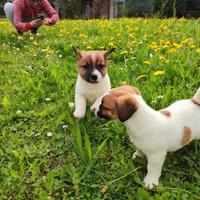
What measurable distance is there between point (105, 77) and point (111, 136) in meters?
0.61

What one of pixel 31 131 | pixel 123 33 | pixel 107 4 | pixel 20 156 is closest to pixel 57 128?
pixel 31 131

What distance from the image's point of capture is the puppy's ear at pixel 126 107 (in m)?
2.28

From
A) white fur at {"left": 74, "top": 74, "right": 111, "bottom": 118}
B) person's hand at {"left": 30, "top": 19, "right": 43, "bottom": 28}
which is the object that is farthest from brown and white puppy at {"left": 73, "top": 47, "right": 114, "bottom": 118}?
person's hand at {"left": 30, "top": 19, "right": 43, "bottom": 28}

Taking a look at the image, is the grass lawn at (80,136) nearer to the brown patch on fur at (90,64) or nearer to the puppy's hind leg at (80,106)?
the puppy's hind leg at (80,106)

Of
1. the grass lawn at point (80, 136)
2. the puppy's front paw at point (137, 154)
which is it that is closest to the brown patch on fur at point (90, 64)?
the grass lawn at point (80, 136)

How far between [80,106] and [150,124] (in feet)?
3.65

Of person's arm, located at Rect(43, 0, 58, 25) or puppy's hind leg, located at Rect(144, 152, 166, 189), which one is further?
person's arm, located at Rect(43, 0, 58, 25)

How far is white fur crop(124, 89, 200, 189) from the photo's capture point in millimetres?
2381

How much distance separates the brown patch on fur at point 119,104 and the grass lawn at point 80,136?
379 mm

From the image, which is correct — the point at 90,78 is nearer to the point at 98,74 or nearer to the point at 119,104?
the point at 98,74

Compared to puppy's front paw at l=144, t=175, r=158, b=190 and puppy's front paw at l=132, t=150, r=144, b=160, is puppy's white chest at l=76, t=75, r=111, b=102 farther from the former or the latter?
puppy's front paw at l=144, t=175, r=158, b=190

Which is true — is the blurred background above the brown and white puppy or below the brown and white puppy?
below

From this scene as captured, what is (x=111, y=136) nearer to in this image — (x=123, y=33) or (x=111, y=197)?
(x=111, y=197)

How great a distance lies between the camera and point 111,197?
2.47 meters
